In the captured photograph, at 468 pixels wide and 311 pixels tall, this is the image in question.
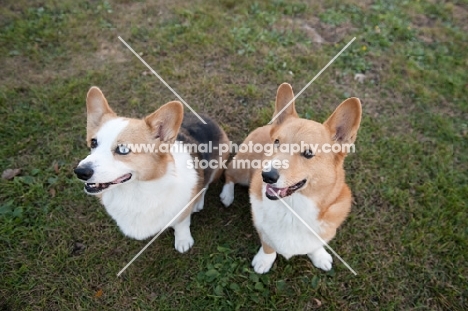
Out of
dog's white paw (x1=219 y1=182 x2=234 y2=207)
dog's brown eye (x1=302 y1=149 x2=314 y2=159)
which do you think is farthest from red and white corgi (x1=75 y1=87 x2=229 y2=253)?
dog's brown eye (x1=302 y1=149 x2=314 y2=159)

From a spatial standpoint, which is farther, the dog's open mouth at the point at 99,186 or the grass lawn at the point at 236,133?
the grass lawn at the point at 236,133

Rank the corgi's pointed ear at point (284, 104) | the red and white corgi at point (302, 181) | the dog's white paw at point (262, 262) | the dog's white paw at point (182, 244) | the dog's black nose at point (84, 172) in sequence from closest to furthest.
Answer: the dog's black nose at point (84, 172), the red and white corgi at point (302, 181), the corgi's pointed ear at point (284, 104), the dog's white paw at point (262, 262), the dog's white paw at point (182, 244)

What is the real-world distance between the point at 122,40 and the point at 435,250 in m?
4.75

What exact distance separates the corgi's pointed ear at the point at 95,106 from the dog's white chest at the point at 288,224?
135cm

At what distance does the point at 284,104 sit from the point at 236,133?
1555mm

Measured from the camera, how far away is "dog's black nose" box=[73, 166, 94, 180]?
7.02 ft

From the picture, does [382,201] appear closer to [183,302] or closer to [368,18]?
[183,302]

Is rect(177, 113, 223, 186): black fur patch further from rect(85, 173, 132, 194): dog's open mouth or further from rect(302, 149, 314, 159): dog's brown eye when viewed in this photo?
rect(302, 149, 314, 159): dog's brown eye

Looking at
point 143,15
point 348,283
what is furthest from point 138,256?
point 143,15

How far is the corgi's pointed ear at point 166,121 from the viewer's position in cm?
238

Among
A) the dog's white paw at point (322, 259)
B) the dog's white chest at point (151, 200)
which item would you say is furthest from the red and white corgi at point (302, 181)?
the dog's white chest at point (151, 200)

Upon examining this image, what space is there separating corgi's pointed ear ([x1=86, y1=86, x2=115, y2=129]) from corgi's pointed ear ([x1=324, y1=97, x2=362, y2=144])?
165 cm

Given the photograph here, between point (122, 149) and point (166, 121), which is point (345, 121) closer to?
point (166, 121)

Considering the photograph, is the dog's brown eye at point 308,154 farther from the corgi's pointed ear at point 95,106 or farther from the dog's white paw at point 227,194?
the corgi's pointed ear at point 95,106
